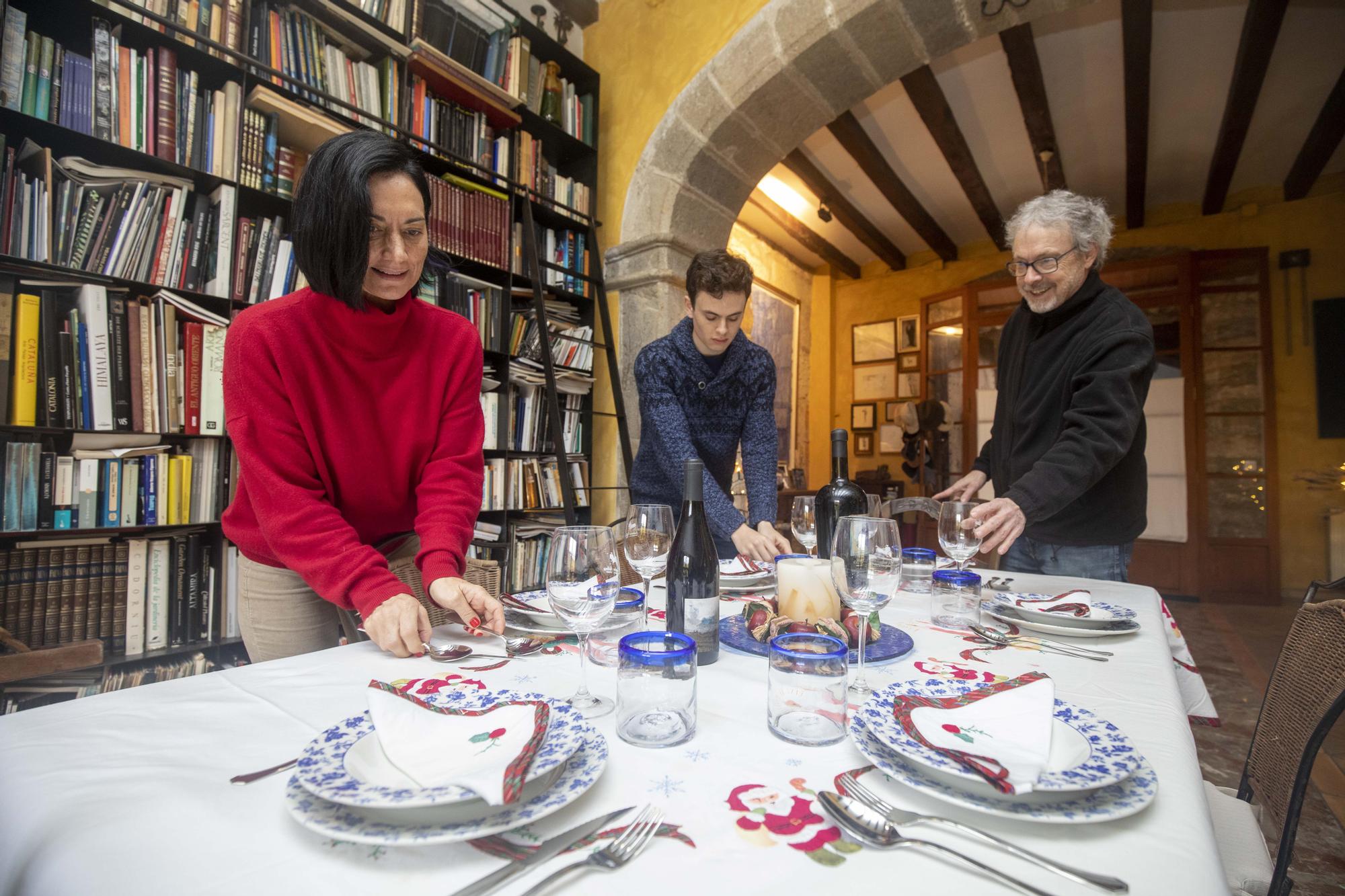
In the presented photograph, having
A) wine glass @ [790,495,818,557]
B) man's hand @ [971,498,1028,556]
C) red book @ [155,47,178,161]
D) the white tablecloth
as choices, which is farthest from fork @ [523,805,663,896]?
red book @ [155,47,178,161]

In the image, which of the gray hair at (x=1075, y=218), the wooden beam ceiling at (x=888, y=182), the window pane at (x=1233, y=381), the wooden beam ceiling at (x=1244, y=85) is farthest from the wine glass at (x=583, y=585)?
the window pane at (x=1233, y=381)

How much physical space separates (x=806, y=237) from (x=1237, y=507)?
420 cm

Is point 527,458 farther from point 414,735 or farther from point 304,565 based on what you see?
point 414,735

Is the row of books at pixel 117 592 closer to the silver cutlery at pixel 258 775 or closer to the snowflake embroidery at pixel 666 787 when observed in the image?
the silver cutlery at pixel 258 775

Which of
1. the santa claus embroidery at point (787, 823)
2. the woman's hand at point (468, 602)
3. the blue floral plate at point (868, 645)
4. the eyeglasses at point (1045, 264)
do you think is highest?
the eyeglasses at point (1045, 264)

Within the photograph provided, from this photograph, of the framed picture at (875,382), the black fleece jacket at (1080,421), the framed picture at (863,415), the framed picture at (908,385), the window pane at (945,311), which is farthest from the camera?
the framed picture at (863,415)

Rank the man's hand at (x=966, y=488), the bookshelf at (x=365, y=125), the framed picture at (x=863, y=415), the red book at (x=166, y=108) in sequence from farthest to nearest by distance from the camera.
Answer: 1. the framed picture at (x=863, y=415)
2. the red book at (x=166, y=108)
3. the bookshelf at (x=365, y=125)
4. the man's hand at (x=966, y=488)

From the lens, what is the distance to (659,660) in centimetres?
60

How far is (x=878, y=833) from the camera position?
44cm

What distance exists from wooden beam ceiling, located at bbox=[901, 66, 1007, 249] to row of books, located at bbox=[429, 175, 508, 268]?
94.9 inches

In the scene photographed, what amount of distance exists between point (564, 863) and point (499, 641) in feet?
1.89

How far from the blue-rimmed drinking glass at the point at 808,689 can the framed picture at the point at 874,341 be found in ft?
21.8

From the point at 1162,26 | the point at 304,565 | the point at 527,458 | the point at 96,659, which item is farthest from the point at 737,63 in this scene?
the point at 96,659

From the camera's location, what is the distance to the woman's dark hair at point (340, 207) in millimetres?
1024
